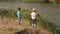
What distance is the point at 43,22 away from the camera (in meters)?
14.3

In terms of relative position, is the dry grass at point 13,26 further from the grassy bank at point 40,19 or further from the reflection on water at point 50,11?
the reflection on water at point 50,11

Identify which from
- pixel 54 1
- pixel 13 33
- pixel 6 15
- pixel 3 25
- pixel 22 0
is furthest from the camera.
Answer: pixel 22 0

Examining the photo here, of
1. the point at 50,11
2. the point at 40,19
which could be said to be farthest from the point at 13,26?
the point at 50,11

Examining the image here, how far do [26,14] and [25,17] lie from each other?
226 mm

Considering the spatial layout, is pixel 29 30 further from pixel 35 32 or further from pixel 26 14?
pixel 26 14

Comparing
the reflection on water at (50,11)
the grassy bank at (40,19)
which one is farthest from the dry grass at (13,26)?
the reflection on water at (50,11)

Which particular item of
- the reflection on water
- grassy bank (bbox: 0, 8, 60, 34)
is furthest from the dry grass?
the reflection on water

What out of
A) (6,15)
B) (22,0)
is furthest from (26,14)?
(22,0)

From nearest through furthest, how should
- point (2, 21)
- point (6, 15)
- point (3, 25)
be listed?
point (3, 25)
point (2, 21)
point (6, 15)

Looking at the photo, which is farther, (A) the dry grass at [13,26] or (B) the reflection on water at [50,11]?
(B) the reflection on water at [50,11]

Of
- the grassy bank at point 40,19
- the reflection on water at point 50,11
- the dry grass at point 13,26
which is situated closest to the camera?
the dry grass at point 13,26

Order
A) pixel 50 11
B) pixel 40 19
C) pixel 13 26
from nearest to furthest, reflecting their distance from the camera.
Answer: pixel 13 26, pixel 40 19, pixel 50 11

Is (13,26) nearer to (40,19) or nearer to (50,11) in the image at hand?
(40,19)

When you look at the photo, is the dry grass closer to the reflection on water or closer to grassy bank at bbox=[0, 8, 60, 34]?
grassy bank at bbox=[0, 8, 60, 34]
